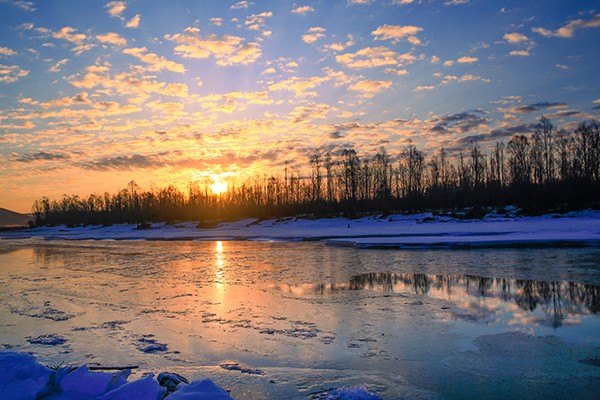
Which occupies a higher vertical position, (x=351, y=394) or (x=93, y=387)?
(x=93, y=387)

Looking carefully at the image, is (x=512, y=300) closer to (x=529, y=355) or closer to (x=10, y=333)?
(x=529, y=355)

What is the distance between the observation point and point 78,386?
153 inches

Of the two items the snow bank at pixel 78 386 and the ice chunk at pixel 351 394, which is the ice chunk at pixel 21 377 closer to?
the snow bank at pixel 78 386

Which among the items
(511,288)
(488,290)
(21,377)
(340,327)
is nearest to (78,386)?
(21,377)

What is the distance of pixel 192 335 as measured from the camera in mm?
6418

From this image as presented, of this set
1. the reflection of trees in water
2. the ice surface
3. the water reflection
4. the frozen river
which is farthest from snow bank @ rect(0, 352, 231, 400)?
the reflection of trees in water

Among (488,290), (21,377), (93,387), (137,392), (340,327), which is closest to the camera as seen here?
(137,392)

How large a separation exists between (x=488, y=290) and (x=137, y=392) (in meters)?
7.59

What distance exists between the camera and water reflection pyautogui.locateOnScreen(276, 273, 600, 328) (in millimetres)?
7391

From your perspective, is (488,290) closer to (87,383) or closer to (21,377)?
(87,383)

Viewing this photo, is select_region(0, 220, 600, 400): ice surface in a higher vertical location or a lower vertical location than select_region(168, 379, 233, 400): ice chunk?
lower

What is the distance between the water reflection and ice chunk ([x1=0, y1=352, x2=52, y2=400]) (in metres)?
5.89

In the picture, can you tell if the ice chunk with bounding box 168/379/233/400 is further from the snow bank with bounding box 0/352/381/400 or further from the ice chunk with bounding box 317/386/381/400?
the ice chunk with bounding box 317/386/381/400

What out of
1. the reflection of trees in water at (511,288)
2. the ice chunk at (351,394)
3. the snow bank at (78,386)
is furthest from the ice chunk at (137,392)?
the reflection of trees in water at (511,288)
